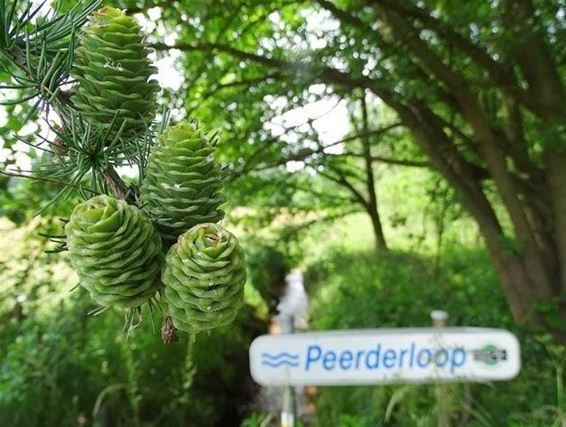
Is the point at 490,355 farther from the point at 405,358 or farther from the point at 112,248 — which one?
the point at 112,248

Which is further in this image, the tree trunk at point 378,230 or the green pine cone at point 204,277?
the tree trunk at point 378,230

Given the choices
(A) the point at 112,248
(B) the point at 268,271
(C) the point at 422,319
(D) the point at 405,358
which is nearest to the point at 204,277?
(A) the point at 112,248

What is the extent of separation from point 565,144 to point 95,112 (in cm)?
233

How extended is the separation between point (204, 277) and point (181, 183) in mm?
60

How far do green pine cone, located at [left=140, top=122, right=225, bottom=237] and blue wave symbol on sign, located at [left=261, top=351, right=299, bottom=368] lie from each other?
1.34 m

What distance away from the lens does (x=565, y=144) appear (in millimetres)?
2441

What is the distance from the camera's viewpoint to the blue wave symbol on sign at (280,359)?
1.68 m

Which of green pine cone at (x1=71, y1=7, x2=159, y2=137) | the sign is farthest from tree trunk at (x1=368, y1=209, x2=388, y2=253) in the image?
green pine cone at (x1=71, y1=7, x2=159, y2=137)

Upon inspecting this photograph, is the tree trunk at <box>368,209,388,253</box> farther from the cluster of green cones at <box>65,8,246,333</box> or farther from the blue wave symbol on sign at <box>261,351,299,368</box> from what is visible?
the cluster of green cones at <box>65,8,246,333</box>

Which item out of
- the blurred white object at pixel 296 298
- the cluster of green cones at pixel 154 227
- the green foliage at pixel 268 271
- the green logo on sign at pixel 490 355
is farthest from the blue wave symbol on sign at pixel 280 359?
the blurred white object at pixel 296 298

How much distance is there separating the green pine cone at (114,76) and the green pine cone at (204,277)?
112mm

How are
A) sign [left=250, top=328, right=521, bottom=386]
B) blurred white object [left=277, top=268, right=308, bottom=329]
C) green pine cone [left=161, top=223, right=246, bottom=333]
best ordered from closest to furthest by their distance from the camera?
green pine cone [left=161, top=223, right=246, bottom=333], sign [left=250, top=328, right=521, bottom=386], blurred white object [left=277, top=268, right=308, bottom=329]

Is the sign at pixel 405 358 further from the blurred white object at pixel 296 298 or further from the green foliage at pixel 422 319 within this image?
the blurred white object at pixel 296 298

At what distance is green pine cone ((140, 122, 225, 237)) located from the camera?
38 centimetres
